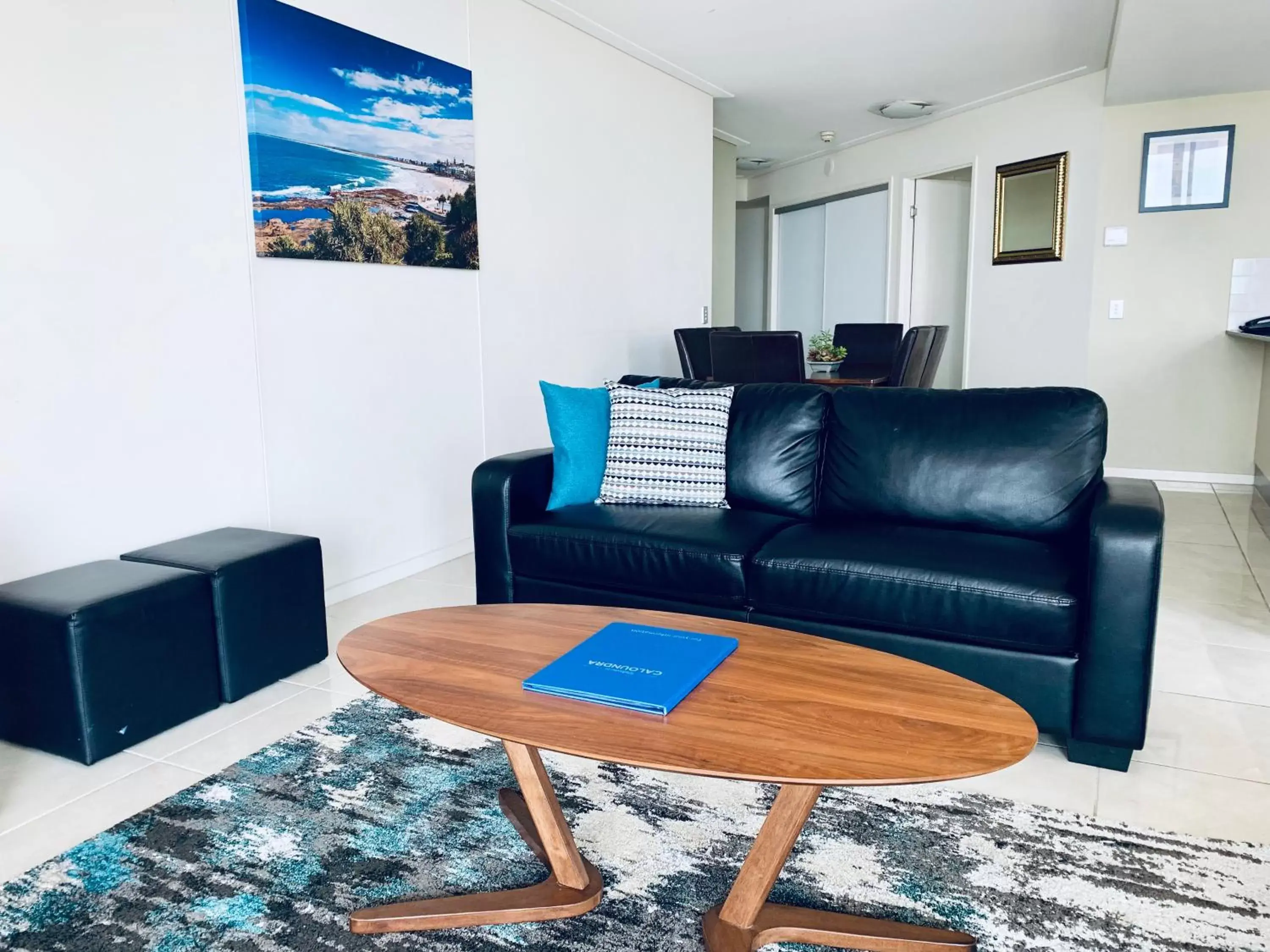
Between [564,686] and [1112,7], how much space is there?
183 inches

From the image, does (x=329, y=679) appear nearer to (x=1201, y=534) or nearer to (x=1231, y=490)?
(x=1201, y=534)

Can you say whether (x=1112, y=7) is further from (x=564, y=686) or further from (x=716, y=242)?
(x=564, y=686)

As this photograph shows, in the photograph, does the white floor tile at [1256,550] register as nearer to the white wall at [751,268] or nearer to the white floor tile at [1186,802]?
the white floor tile at [1186,802]

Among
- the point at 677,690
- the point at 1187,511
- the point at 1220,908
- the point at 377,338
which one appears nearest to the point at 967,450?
the point at 1220,908

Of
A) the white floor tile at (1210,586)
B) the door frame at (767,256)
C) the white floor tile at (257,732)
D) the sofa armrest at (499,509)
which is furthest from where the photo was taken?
the door frame at (767,256)

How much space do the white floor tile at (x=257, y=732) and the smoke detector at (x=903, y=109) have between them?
5.54m

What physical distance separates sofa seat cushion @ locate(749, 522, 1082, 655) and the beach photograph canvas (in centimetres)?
202

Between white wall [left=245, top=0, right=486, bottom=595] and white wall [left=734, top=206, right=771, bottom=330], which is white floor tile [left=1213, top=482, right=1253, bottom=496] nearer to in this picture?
white wall [left=734, top=206, right=771, bottom=330]

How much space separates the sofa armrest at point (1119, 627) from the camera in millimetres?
1961

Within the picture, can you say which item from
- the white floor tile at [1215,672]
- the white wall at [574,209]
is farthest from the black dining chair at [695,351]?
the white floor tile at [1215,672]

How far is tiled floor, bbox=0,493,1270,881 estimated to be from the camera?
1.88 m

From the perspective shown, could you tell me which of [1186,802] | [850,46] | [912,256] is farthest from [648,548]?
[912,256]

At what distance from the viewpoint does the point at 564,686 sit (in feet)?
4.60

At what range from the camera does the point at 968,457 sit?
2.62 m
